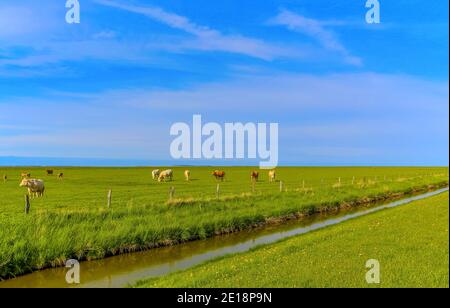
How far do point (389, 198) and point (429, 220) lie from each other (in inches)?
975

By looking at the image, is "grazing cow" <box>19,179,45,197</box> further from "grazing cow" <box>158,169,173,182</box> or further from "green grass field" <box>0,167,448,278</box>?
"grazing cow" <box>158,169,173,182</box>

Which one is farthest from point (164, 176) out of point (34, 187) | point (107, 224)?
point (107, 224)

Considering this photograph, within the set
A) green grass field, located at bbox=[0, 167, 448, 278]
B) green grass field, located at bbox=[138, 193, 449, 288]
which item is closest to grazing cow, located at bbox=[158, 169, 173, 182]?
green grass field, located at bbox=[0, 167, 448, 278]

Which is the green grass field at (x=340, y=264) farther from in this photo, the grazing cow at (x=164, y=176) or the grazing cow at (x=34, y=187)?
the grazing cow at (x=164, y=176)

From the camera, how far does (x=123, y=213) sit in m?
24.7

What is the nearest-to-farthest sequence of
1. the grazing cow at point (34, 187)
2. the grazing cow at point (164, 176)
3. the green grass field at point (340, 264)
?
the green grass field at point (340, 264)
the grazing cow at point (34, 187)
the grazing cow at point (164, 176)

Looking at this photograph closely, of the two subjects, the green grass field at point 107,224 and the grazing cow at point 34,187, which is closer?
the green grass field at point 107,224

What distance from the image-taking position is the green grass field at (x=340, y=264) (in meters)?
11.9

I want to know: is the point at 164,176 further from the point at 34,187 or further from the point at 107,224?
the point at 107,224

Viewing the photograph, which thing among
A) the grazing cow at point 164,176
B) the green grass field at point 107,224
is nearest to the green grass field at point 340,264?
the green grass field at point 107,224

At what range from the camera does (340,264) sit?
13.7 meters

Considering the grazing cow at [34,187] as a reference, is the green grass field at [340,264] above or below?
below
